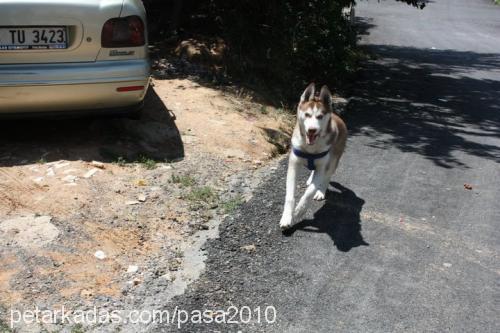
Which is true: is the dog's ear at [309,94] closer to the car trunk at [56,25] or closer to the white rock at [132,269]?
the car trunk at [56,25]

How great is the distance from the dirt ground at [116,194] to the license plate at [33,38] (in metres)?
0.98

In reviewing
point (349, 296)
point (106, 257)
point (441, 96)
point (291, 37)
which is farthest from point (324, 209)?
point (441, 96)

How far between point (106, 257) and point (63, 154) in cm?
168

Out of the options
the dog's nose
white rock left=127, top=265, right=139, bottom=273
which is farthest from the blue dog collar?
white rock left=127, top=265, right=139, bottom=273

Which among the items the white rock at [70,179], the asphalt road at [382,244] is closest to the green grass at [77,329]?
the asphalt road at [382,244]

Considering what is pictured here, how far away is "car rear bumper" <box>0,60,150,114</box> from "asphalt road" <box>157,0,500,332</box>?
64.0 inches

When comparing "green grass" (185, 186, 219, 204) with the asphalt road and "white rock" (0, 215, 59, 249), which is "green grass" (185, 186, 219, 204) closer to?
the asphalt road

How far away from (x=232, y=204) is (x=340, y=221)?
976 millimetres

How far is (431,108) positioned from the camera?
9.73 m

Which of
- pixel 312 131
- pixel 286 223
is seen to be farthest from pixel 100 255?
pixel 312 131

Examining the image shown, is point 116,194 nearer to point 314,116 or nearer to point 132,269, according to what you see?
point 132,269

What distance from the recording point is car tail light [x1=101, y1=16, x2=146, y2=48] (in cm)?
513

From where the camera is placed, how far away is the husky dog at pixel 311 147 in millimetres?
4762

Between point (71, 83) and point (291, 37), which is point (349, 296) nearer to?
point (71, 83)
